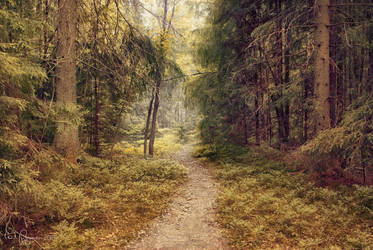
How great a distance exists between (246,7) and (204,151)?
722 cm

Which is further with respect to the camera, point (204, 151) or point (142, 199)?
point (204, 151)

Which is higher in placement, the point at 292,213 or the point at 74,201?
the point at 74,201

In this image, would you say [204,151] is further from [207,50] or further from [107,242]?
[107,242]

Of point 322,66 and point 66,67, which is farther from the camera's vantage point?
point 322,66

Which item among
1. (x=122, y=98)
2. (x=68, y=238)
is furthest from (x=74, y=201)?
(x=122, y=98)

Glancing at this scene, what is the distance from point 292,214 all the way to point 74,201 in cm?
459

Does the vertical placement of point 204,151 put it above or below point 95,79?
below

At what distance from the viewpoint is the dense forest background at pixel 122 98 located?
11.9 feet

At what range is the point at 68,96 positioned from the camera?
5.91 meters

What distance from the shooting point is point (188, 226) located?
4.55m

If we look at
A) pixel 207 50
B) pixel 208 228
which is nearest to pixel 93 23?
pixel 207 50

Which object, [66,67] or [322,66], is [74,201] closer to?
[66,67]

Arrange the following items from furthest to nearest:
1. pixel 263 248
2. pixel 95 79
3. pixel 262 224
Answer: pixel 95 79, pixel 262 224, pixel 263 248

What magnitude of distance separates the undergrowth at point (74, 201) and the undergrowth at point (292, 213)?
5.98 feet
